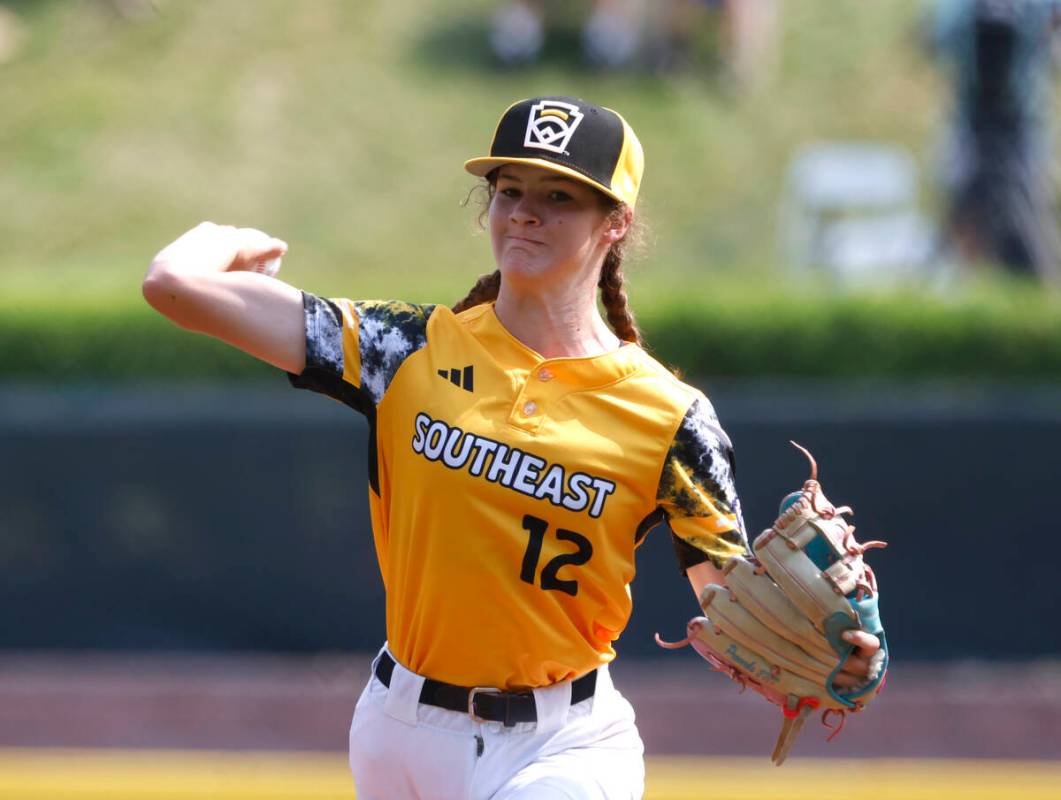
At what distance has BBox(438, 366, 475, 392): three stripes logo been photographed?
10.6 feet

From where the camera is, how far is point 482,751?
10.3 ft

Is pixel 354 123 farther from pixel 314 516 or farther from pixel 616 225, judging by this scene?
pixel 616 225

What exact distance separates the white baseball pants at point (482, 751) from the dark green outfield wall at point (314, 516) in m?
4.88

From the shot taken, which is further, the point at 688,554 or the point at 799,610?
the point at 688,554

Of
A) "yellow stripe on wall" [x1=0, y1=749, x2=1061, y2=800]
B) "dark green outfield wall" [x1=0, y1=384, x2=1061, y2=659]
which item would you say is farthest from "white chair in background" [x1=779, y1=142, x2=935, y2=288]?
"yellow stripe on wall" [x1=0, y1=749, x2=1061, y2=800]

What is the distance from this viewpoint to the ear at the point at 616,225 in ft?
10.7

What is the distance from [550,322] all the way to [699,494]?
469 mm

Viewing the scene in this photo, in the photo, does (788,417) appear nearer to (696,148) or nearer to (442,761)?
(442,761)

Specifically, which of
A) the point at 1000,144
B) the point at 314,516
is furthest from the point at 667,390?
the point at 1000,144

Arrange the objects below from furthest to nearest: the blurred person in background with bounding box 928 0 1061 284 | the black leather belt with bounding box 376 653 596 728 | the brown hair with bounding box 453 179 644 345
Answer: the blurred person in background with bounding box 928 0 1061 284
the brown hair with bounding box 453 179 644 345
the black leather belt with bounding box 376 653 596 728

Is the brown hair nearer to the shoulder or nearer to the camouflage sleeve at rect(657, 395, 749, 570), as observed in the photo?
the shoulder

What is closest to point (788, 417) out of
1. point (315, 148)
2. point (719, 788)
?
point (719, 788)

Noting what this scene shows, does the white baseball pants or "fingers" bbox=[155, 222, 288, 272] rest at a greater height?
"fingers" bbox=[155, 222, 288, 272]

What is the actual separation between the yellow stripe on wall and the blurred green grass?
6.44 meters
